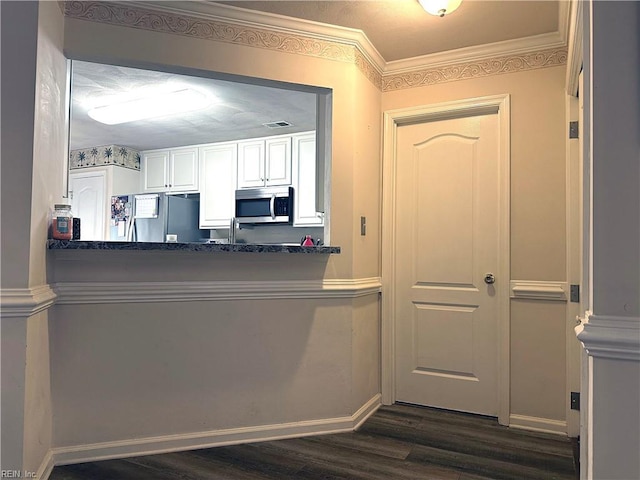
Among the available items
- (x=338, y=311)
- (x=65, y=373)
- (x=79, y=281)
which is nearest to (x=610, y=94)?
(x=338, y=311)

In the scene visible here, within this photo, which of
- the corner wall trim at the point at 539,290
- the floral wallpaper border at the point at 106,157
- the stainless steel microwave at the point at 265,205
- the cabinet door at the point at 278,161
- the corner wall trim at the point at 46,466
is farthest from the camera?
the floral wallpaper border at the point at 106,157

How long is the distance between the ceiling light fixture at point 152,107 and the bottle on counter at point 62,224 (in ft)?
5.44

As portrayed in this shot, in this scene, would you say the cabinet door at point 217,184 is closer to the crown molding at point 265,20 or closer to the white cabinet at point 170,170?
the white cabinet at point 170,170

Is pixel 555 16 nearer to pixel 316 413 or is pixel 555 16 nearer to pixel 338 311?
pixel 338 311

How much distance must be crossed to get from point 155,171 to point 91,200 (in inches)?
33.3

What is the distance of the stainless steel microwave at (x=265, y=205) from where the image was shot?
428cm

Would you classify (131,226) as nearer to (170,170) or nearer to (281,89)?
(170,170)

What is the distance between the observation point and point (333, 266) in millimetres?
2404

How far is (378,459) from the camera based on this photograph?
2082mm

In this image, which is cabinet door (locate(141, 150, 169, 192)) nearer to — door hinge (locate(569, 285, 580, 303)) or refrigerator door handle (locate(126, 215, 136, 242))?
refrigerator door handle (locate(126, 215, 136, 242))

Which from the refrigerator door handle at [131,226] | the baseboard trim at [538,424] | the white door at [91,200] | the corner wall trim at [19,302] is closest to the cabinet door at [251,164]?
the refrigerator door handle at [131,226]

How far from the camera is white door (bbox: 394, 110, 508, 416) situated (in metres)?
2.62

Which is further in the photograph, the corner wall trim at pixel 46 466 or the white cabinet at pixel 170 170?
the white cabinet at pixel 170 170

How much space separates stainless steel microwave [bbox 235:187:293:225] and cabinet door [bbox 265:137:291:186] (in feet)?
0.47
